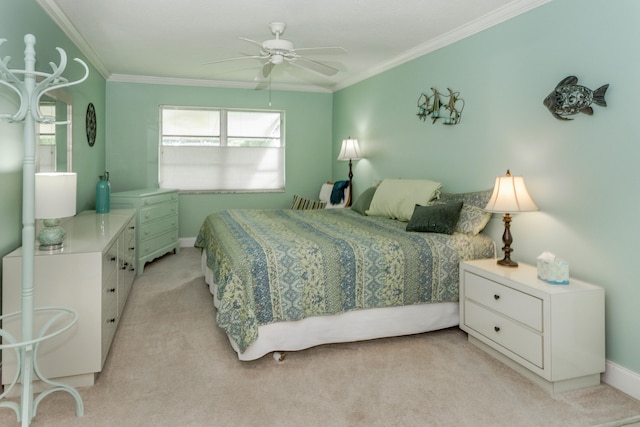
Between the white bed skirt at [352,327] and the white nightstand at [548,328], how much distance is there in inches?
17.5

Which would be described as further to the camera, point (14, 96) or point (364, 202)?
point (364, 202)

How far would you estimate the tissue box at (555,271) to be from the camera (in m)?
2.32

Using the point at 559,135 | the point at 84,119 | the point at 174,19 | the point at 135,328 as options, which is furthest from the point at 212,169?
the point at 559,135

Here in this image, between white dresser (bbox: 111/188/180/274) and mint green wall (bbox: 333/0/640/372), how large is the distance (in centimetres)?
306

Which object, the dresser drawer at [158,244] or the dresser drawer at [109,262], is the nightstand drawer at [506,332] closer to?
the dresser drawer at [109,262]

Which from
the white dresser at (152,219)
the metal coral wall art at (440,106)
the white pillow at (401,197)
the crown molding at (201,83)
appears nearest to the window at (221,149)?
the crown molding at (201,83)

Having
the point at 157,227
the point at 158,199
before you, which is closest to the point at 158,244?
the point at 157,227

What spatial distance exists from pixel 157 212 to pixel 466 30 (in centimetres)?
377

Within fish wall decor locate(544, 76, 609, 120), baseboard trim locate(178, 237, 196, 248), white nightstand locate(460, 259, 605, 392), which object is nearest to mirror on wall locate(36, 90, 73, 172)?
baseboard trim locate(178, 237, 196, 248)

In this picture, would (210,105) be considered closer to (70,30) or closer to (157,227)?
A: (157,227)

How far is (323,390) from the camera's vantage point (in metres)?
2.23

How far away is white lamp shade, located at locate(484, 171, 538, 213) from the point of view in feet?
8.75

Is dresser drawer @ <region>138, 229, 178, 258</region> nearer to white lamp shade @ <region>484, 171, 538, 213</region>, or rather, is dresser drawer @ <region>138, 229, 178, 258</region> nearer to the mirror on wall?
the mirror on wall

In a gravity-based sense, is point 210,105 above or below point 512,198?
above
